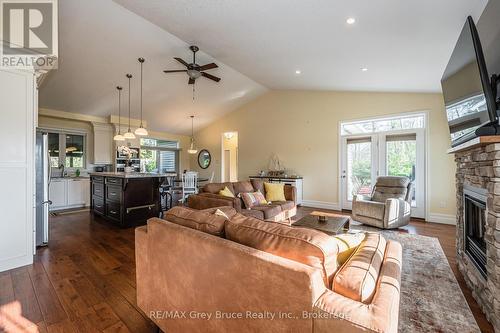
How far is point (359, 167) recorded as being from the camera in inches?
214

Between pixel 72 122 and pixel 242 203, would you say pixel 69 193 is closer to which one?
pixel 72 122

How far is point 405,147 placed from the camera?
4824 mm

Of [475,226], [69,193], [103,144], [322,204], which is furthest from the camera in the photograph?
[103,144]

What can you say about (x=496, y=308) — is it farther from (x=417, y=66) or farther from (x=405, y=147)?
(x=405, y=147)

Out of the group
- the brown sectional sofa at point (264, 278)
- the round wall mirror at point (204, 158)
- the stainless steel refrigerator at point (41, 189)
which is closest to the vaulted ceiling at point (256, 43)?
the stainless steel refrigerator at point (41, 189)

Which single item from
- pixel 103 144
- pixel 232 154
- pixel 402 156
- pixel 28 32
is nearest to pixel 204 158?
pixel 232 154

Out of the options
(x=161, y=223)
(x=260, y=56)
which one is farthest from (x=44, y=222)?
(x=260, y=56)

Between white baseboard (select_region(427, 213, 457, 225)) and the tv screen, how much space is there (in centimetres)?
272

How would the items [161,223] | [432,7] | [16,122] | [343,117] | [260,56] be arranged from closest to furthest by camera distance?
1. [161,223]
2. [432,7]
3. [16,122]
4. [260,56]
5. [343,117]

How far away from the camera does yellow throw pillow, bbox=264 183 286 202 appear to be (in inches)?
181

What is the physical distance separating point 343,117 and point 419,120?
5.05ft

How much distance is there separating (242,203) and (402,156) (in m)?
3.67

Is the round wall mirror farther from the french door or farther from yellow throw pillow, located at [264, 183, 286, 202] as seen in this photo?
the french door

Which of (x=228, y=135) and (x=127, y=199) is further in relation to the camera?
(x=228, y=135)
